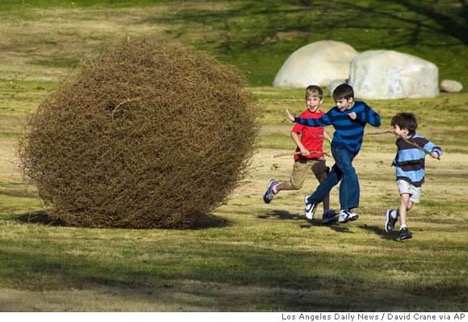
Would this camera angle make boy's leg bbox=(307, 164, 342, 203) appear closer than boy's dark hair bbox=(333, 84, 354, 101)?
No

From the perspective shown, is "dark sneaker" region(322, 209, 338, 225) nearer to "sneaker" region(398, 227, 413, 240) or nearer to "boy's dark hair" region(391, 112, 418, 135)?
"sneaker" region(398, 227, 413, 240)

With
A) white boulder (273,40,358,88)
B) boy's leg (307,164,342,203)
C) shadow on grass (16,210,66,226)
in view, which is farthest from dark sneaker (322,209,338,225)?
white boulder (273,40,358,88)

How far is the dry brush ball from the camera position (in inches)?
538

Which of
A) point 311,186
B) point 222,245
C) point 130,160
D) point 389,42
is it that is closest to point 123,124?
point 130,160

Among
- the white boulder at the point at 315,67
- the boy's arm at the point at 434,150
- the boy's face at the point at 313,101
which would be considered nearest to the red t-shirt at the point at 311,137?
the boy's face at the point at 313,101

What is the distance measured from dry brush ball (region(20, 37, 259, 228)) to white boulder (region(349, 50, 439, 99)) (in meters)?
16.8

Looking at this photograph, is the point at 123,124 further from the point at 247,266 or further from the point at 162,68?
the point at 247,266

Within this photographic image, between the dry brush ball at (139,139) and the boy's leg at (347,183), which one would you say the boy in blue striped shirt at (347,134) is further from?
the dry brush ball at (139,139)

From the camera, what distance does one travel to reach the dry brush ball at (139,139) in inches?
538

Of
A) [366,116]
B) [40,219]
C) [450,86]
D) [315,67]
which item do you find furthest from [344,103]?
[450,86]

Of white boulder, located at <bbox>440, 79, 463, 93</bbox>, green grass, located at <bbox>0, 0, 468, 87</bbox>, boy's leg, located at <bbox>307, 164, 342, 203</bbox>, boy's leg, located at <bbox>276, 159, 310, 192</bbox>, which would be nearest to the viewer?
Result: boy's leg, located at <bbox>307, 164, 342, 203</bbox>

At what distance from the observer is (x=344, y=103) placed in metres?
14.5

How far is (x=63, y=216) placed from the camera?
14164mm

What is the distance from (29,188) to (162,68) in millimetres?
4755
